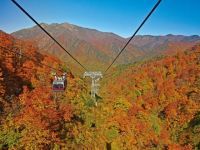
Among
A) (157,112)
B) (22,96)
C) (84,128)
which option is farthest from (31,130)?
(157,112)

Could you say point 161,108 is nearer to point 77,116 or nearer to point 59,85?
point 77,116

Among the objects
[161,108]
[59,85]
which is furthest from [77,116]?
[161,108]

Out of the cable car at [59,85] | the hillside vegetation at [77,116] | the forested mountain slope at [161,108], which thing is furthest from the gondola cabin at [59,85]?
the forested mountain slope at [161,108]

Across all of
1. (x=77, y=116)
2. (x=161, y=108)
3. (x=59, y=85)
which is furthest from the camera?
(x=161, y=108)

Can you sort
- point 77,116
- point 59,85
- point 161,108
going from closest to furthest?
point 59,85 → point 77,116 → point 161,108

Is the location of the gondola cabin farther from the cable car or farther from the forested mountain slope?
the forested mountain slope

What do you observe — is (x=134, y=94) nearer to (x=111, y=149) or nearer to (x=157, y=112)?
(x=157, y=112)

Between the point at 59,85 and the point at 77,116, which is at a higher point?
the point at 59,85

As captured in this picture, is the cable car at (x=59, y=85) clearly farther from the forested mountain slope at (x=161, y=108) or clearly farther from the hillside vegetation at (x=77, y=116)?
the forested mountain slope at (x=161, y=108)
